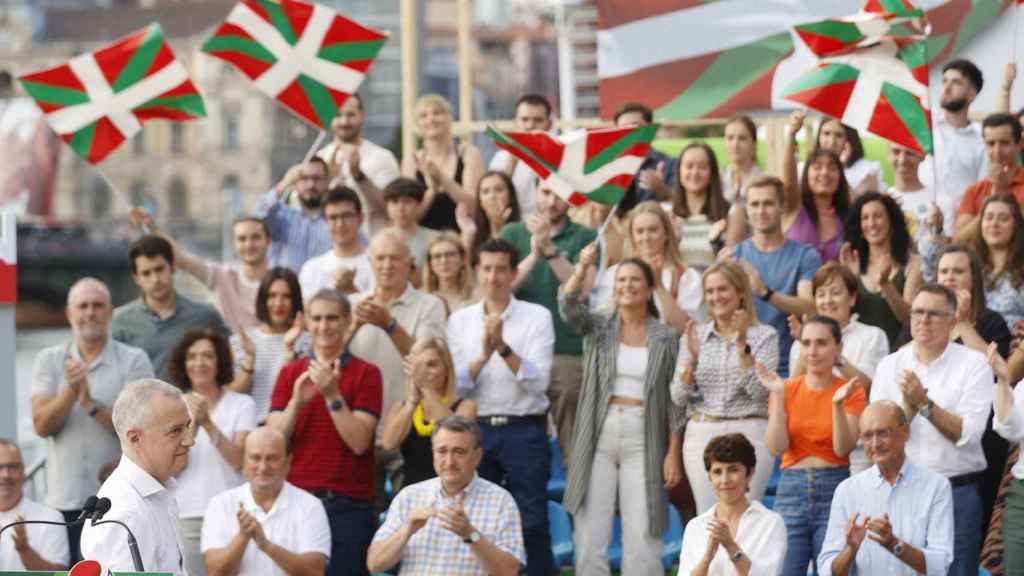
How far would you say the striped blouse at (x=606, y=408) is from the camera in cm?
1053

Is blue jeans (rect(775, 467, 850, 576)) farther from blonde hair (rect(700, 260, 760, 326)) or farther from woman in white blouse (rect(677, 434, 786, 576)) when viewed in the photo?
blonde hair (rect(700, 260, 760, 326))

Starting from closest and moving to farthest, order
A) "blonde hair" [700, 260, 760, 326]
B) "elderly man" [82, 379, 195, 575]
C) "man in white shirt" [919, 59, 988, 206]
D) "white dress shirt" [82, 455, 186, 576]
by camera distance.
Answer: "white dress shirt" [82, 455, 186, 576] → "elderly man" [82, 379, 195, 575] → "blonde hair" [700, 260, 760, 326] → "man in white shirt" [919, 59, 988, 206]

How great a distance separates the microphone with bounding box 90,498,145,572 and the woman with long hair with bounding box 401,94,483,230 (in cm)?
594

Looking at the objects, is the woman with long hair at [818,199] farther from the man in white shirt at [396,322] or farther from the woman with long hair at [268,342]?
the woman with long hair at [268,342]

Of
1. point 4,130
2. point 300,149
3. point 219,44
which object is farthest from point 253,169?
point 219,44

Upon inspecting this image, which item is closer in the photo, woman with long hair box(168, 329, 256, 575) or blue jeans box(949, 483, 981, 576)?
blue jeans box(949, 483, 981, 576)

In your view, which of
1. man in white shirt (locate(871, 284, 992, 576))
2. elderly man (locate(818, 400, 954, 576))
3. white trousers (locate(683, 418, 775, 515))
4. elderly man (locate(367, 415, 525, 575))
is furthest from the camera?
white trousers (locate(683, 418, 775, 515))

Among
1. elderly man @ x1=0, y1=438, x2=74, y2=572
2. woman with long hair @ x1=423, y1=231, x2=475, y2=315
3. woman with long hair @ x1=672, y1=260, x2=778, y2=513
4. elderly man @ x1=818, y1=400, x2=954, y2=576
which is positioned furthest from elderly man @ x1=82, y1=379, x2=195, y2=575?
woman with long hair @ x1=423, y1=231, x2=475, y2=315

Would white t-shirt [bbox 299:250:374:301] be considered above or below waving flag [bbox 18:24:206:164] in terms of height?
below

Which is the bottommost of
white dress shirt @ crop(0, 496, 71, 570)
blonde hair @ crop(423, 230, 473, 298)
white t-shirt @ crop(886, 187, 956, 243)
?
white dress shirt @ crop(0, 496, 71, 570)

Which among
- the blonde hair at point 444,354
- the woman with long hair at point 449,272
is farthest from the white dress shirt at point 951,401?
the woman with long hair at point 449,272

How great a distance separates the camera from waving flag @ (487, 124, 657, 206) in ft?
38.3

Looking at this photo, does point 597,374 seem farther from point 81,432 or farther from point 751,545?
point 81,432

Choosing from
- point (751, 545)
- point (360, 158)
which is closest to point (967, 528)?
point (751, 545)
